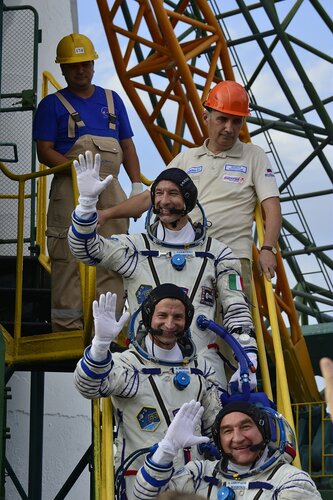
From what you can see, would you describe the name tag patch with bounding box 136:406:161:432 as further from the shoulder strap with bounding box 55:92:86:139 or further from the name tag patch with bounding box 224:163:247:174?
the shoulder strap with bounding box 55:92:86:139

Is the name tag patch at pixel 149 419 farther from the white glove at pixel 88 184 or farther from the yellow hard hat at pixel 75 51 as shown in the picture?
the yellow hard hat at pixel 75 51

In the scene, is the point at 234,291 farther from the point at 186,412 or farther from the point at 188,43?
the point at 188,43

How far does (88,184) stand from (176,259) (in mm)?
555

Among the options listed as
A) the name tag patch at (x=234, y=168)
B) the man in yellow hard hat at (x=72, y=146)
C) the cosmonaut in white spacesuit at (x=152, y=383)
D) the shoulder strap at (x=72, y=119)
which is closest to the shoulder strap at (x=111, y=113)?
the man in yellow hard hat at (x=72, y=146)

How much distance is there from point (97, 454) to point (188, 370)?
2.43 ft

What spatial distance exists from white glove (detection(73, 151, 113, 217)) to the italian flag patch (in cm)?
75

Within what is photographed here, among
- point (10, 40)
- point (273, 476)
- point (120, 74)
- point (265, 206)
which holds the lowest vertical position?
point (273, 476)

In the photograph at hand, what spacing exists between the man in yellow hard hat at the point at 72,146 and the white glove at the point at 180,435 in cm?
229

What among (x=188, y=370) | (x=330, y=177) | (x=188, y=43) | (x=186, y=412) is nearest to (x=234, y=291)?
(x=188, y=370)

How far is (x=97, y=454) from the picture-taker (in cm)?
652

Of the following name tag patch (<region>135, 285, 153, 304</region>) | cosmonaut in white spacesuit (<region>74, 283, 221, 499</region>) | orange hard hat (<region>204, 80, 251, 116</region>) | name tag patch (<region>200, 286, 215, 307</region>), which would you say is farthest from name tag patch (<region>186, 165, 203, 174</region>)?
cosmonaut in white spacesuit (<region>74, 283, 221, 499</region>)

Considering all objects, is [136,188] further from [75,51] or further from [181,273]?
[181,273]

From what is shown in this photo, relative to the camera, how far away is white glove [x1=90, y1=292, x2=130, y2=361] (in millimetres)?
5711

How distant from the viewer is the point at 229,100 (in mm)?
7391
